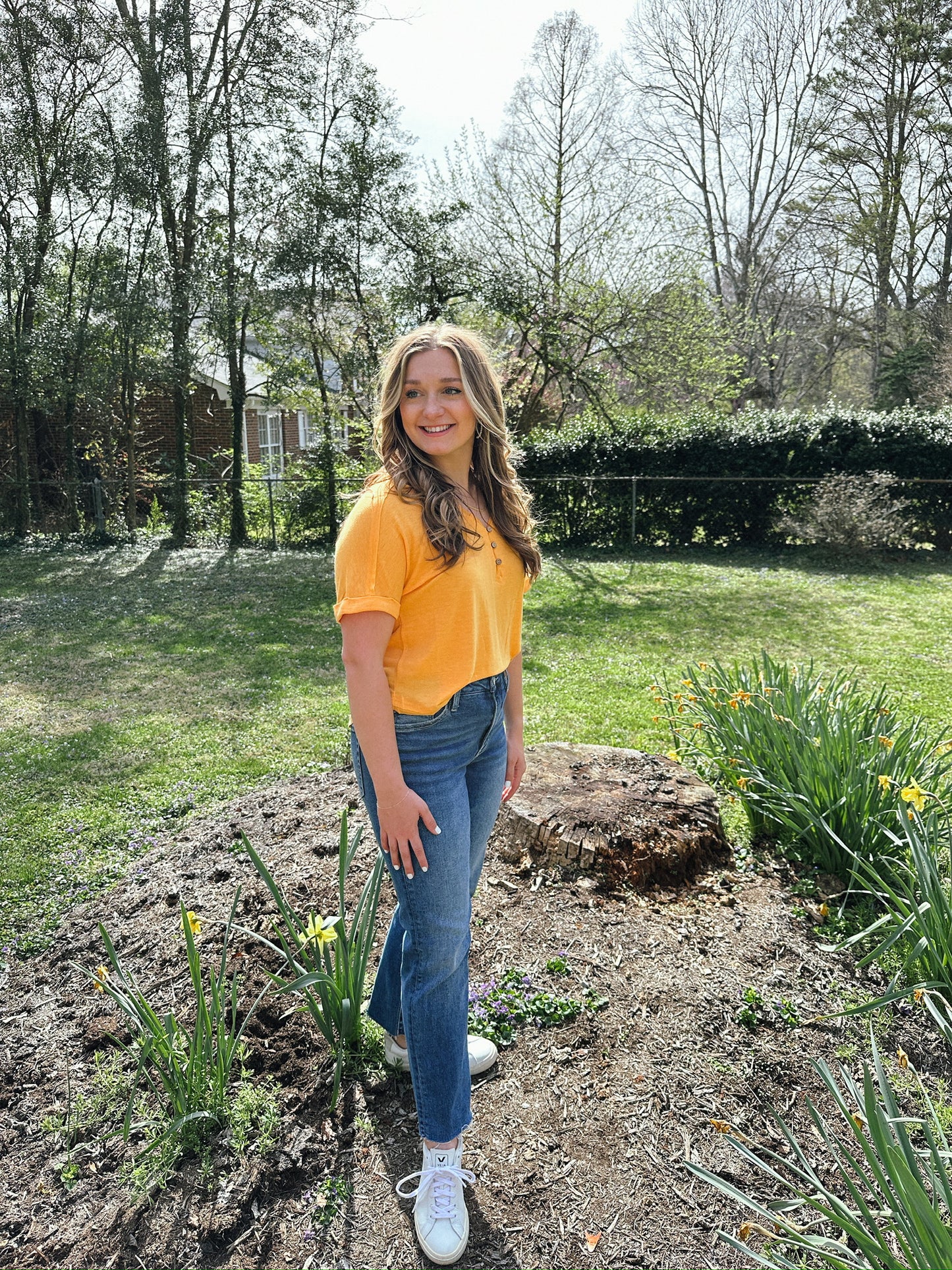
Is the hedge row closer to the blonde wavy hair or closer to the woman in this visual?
the blonde wavy hair

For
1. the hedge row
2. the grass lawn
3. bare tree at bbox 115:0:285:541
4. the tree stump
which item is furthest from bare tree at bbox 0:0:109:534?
the tree stump

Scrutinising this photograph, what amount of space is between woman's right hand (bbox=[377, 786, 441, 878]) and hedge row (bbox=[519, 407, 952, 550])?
11448mm

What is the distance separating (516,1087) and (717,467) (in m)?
11.8

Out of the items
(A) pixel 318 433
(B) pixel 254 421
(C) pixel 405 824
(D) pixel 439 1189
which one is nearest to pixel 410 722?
(C) pixel 405 824

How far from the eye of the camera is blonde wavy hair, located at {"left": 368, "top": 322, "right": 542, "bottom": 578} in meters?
1.60

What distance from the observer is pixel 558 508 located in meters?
13.6

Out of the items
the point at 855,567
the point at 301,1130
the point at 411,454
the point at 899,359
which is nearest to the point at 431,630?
the point at 411,454

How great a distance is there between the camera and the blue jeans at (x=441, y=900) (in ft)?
5.29

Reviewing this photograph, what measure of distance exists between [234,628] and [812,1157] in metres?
6.90

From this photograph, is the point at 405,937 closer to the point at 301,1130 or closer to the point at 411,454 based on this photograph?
the point at 301,1130

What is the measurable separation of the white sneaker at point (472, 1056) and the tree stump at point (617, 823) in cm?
89

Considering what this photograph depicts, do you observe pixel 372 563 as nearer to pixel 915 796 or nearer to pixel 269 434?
pixel 915 796

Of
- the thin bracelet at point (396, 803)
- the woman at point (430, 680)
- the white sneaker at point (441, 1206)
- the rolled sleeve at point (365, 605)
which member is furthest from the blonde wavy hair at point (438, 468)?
the white sneaker at point (441, 1206)

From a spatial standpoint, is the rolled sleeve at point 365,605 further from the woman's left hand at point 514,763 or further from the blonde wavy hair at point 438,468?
the woman's left hand at point 514,763
